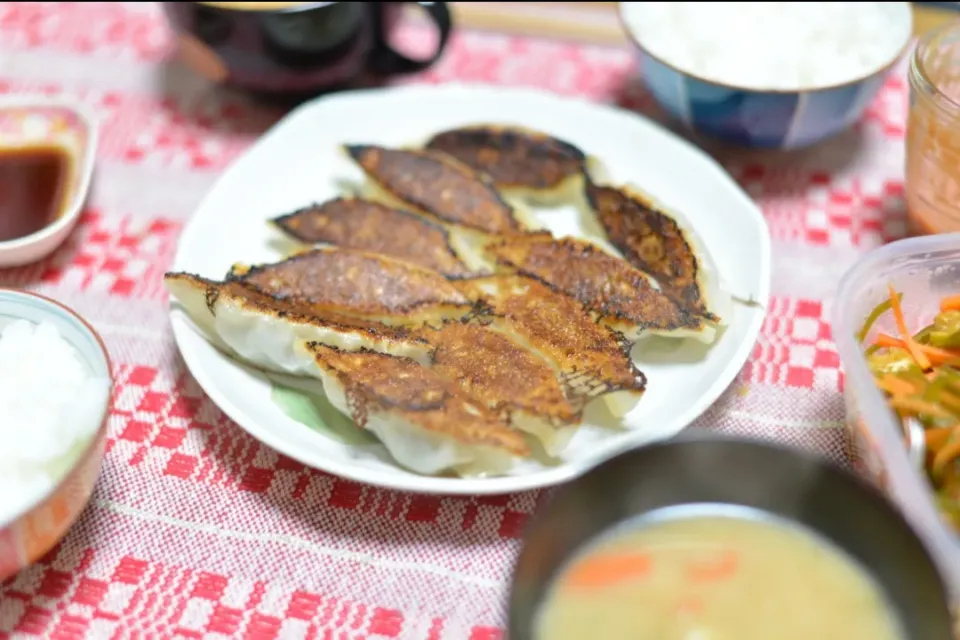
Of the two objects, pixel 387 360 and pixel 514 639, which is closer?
pixel 514 639

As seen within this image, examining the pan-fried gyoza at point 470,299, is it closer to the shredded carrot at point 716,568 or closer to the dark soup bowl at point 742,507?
the dark soup bowl at point 742,507

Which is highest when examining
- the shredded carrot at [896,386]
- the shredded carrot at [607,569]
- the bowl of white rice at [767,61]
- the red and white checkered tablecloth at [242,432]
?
the bowl of white rice at [767,61]

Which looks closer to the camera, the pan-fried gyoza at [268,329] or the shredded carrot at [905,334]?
the shredded carrot at [905,334]

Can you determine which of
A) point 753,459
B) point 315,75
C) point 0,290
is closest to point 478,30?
point 315,75

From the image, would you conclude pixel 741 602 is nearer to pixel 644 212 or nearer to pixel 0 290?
pixel 644 212

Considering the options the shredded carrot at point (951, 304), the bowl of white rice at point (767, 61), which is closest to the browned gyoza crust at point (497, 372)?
the shredded carrot at point (951, 304)

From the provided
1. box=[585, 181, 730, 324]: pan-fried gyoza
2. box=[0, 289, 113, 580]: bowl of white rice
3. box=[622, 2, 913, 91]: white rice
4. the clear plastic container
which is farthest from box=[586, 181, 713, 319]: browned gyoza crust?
box=[0, 289, 113, 580]: bowl of white rice
